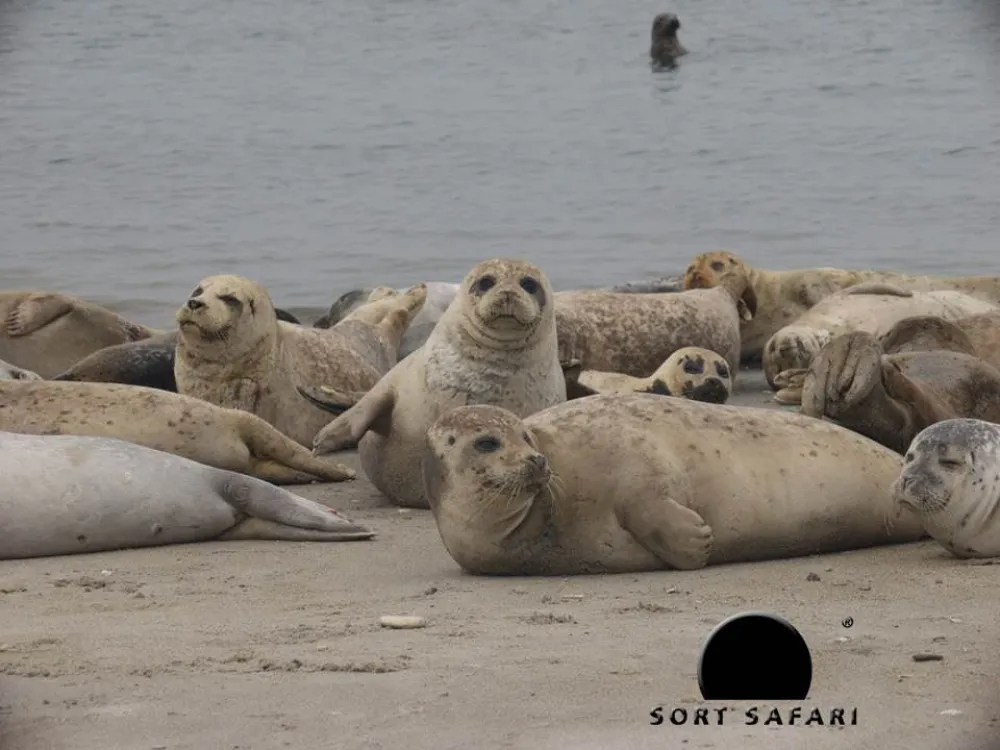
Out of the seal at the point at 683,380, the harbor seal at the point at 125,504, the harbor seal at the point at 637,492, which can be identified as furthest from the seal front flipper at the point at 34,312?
the harbor seal at the point at 637,492

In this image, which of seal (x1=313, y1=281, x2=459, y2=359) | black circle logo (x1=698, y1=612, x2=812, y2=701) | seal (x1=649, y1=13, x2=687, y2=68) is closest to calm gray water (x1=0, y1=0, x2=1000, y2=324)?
seal (x1=649, y1=13, x2=687, y2=68)

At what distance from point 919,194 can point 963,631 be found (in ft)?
45.2

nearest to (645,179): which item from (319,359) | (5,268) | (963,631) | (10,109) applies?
(5,268)

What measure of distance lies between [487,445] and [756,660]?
1.99 m

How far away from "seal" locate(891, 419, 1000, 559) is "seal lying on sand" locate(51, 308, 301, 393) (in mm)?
3497

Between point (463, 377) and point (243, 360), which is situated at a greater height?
point (463, 377)

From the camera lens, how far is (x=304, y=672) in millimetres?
4078

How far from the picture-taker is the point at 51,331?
8992mm

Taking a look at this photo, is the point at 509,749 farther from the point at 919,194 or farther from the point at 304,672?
the point at 919,194

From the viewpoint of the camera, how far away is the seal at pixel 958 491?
204 inches

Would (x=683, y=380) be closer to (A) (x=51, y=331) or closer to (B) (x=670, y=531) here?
(B) (x=670, y=531)

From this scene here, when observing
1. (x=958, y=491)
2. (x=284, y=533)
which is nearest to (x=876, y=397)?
(x=958, y=491)

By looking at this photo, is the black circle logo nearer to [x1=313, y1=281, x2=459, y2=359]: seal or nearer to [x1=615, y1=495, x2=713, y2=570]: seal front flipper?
[x1=615, y1=495, x2=713, y2=570]: seal front flipper

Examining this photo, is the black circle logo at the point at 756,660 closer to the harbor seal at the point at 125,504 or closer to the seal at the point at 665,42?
the harbor seal at the point at 125,504
